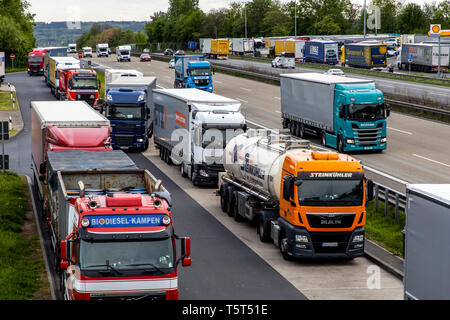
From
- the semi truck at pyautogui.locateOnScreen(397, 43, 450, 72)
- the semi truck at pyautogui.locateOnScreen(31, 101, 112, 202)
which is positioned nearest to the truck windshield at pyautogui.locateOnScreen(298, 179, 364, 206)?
the semi truck at pyautogui.locateOnScreen(31, 101, 112, 202)

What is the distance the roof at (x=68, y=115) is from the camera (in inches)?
1100

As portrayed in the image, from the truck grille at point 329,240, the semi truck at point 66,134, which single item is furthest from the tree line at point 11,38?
the truck grille at point 329,240

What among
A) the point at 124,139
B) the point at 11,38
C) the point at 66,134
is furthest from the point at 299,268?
the point at 11,38

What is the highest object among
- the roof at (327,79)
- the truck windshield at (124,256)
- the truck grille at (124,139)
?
the roof at (327,79)

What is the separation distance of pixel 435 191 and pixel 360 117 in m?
26.0

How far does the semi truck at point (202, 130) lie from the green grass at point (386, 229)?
7.76m

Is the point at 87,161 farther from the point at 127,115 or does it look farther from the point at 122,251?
the point at 127,115

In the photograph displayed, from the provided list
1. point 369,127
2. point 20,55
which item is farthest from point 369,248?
point 20,55

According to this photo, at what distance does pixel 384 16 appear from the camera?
191500 mm

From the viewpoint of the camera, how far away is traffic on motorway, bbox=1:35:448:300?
49.2 feet

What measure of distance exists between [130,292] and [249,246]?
32.2ft

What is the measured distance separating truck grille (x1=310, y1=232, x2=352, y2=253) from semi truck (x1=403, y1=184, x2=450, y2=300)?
21.8 ft

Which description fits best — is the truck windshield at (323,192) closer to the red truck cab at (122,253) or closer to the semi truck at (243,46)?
the red truck cab at (122,253)

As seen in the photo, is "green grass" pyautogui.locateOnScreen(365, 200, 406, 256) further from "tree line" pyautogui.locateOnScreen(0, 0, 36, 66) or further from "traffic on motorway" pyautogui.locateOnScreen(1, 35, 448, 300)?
"tree line" pyautogui.locateOnScreen(0, 0, 36, 66)
